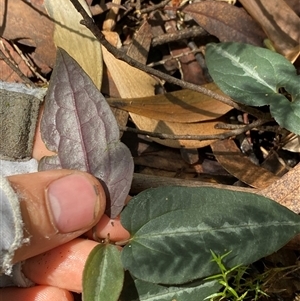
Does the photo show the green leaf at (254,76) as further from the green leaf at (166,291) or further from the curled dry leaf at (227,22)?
the green leaf at (166,291)

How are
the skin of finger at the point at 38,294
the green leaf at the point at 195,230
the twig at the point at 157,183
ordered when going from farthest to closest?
the twig at the point at 157,183 < the skin of finger at the point at 38,294 < the green leaf at the point at 195,230

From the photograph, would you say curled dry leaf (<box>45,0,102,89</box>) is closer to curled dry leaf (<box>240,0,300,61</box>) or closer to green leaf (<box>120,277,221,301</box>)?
curled dry leaf (<box>240,0,300,61</box>)

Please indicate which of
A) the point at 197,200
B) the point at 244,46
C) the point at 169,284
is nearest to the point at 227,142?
the point at 244,46

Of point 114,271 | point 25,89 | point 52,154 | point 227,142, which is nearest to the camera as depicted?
point 114,271

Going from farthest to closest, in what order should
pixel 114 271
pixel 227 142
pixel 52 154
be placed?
1. pixel 227 142
2. pixel 52 154
3. pixel 114 271

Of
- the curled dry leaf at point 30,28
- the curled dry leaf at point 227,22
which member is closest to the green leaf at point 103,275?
the curled dry leaf at point 30,28

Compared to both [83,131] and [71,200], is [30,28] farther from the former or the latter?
[71,200]

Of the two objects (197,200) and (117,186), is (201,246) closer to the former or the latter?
(197,200)
